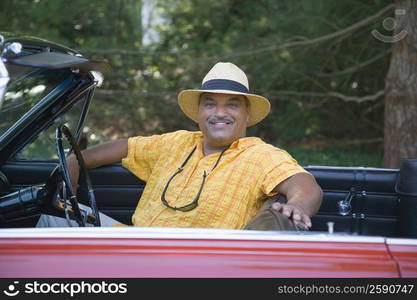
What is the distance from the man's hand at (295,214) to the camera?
2.19 metres

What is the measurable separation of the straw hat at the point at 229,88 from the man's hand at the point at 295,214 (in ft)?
2.62

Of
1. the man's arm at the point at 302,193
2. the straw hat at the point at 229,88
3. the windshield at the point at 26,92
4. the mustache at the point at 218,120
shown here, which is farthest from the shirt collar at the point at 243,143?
the windshield at the point at 26,92

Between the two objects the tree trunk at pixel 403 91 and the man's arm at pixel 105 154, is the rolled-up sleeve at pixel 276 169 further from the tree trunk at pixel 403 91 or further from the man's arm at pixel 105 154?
the tree trunk at pixel 403 91

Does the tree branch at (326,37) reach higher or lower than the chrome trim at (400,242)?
higher

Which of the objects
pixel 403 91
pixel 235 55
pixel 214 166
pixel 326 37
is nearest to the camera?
pixel 214 166

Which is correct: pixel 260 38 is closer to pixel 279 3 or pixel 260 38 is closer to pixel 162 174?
pixel 279 3

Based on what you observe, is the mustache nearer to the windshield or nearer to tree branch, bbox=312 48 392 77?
the windshield

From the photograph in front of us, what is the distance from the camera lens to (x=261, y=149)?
283 cm

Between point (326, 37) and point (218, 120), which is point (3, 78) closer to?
point (218, 120)

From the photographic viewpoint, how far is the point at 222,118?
293 cm

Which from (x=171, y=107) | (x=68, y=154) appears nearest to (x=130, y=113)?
(x=171, y=107)

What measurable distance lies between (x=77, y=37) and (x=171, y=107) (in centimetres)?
175

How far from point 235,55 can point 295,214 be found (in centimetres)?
507

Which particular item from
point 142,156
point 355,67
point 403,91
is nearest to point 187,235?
point 142,156
